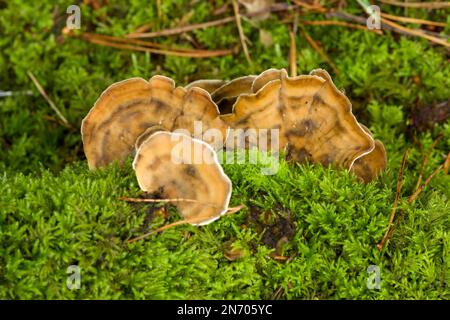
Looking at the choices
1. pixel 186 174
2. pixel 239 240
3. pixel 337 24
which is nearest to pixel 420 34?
pixel 337 24

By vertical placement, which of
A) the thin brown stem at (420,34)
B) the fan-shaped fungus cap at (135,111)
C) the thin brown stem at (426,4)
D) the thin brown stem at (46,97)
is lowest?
the thin brown stem at (46,97)

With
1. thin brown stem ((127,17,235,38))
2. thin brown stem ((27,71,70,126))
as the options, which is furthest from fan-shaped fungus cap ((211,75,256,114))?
thin brown stem ((27,71,70,126))

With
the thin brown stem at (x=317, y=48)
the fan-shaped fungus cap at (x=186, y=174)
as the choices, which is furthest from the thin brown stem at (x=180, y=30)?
the fan-shaped fungus cap at (x=186, y=174)

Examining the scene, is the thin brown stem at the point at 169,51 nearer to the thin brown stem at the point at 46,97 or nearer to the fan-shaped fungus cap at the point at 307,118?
the thin brown stem at the point at 46,97

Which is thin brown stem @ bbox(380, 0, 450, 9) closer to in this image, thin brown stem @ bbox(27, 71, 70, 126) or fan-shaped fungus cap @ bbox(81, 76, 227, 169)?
fan-shaped fungus cap @ bbox(81, 76, 227, 169)
